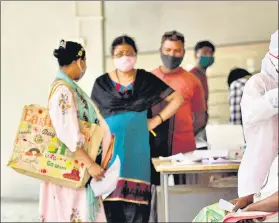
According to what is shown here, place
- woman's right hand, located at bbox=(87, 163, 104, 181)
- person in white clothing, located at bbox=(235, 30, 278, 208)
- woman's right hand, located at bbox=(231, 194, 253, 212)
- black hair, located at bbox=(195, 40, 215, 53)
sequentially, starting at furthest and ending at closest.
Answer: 1. black hair, located at bbox=(195, 40, 215, 53)
2. woman's right hand, located at bbox=(87, 163, 104, 181)
3. woman's right hand, located at bbox=(231, 194, 253, 212)
4. person in white clothing, located at bbox=(235, 30, 278, 208)

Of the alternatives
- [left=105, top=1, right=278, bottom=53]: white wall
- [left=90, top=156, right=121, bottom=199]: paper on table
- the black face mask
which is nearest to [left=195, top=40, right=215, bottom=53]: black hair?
[left=105, top=1, right=278, bottom=53]: white wall

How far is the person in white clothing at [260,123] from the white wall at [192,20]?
3381 millimetres

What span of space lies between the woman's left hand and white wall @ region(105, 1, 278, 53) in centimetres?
140

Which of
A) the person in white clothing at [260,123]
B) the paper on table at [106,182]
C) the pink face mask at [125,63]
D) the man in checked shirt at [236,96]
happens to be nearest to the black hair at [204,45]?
the man in checked shirt at [236,96]

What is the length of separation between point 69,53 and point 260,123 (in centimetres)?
165

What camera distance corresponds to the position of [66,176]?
296 cm

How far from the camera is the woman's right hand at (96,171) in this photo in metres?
3.00

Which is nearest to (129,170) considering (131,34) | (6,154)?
(131,34)

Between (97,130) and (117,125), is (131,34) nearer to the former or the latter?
(117,125)

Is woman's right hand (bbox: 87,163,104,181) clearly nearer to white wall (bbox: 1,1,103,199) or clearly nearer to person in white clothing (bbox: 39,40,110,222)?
person in white clothing (bbox: 39,40,110,222)

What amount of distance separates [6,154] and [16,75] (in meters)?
0.82

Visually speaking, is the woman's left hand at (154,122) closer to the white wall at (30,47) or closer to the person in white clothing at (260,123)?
the white wall at (30,47)

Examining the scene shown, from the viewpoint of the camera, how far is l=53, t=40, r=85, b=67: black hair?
289 centimetres

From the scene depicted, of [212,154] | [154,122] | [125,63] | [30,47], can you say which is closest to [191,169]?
[212,154]
